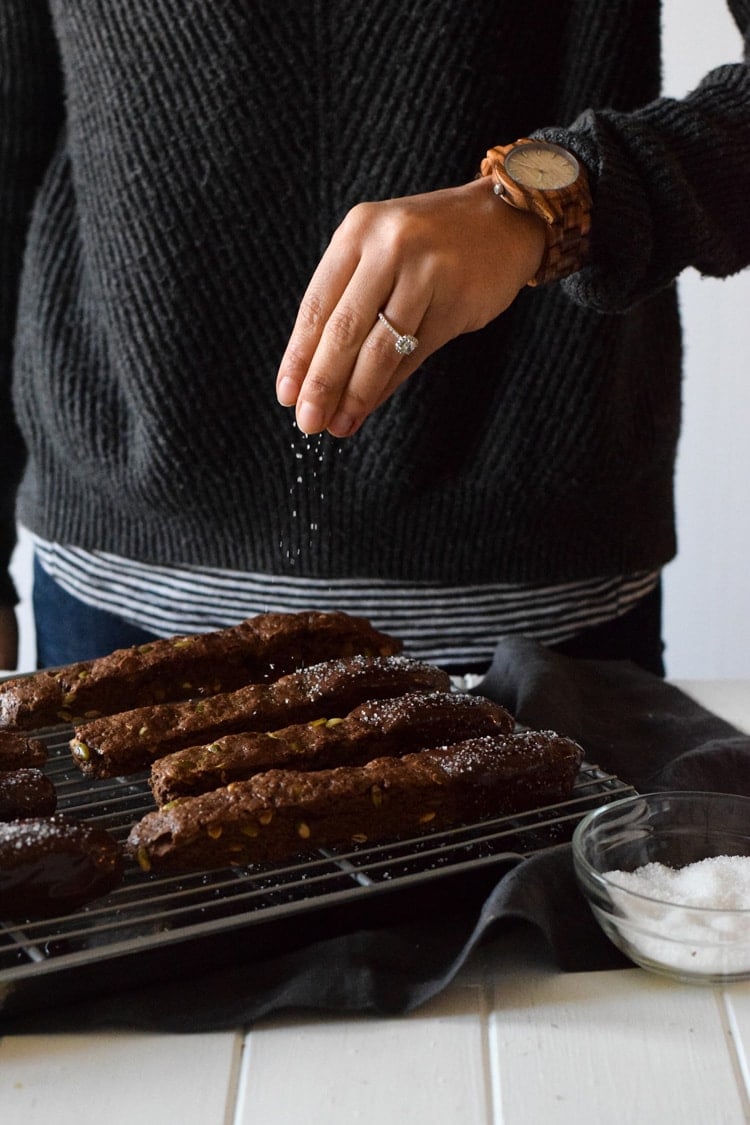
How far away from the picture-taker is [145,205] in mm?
1555

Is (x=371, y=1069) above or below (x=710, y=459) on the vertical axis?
above

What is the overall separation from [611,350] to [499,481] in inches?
8.5

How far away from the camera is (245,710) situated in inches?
49.3

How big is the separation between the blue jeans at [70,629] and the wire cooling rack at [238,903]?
647mm

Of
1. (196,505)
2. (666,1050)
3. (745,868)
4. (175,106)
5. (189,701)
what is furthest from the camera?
(196,505)

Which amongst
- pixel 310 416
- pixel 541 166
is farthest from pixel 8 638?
pixel 541 166

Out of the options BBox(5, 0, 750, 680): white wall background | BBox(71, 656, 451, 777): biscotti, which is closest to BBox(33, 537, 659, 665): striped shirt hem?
BBox(71, 656, 451, 777): biscotti

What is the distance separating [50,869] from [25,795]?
151 millimetres

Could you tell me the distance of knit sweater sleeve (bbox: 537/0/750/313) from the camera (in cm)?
125

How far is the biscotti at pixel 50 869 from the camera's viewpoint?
0.94m

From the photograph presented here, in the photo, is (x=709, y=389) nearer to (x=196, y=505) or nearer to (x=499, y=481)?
(x=499, y=481)

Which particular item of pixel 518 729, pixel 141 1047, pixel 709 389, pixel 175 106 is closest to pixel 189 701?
pixel 518 729

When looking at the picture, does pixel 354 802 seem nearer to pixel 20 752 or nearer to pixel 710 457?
pixel 20 752

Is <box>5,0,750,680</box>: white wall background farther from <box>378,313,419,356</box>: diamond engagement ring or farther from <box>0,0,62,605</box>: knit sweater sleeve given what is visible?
<box>378,313,419,356</box>: diamond engagement ring
